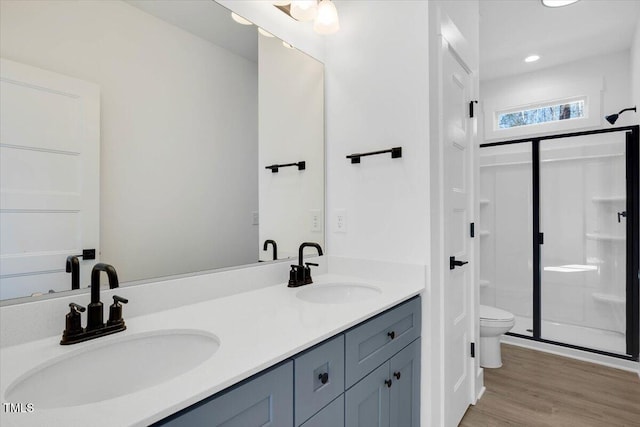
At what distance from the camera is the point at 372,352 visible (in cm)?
117

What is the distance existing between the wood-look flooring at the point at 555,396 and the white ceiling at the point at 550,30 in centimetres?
262

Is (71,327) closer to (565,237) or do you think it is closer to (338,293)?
(338,293)

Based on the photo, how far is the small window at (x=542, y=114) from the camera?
328 centimetres

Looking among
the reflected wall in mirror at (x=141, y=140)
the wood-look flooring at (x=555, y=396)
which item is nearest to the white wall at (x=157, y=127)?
the reflected wall in mirror at (x=141, y=140)

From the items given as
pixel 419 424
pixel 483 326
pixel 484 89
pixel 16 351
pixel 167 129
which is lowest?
pixel 419 424

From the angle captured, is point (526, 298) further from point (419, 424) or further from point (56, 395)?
point (56, 395)

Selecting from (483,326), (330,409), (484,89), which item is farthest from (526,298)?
(330,409)

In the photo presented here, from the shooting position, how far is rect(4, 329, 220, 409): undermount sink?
74 cm

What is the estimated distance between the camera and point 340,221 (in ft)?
5.97

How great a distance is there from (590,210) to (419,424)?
9.13 feet

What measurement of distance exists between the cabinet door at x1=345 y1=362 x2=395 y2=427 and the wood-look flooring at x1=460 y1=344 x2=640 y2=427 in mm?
958

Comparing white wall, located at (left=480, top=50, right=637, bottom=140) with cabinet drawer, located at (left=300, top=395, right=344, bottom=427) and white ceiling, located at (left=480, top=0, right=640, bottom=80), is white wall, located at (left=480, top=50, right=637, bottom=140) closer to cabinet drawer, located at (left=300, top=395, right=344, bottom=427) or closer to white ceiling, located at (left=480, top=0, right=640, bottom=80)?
white ceiling, located at (left=480, top=0, right=640, bottom=80)

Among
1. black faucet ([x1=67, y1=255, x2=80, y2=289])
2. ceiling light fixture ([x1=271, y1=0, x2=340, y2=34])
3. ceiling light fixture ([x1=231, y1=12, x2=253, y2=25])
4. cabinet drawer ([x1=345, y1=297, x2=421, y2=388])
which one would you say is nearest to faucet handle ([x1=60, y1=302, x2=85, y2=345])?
black faucet ([x1=67, y1=255, x2=80, y2=289])

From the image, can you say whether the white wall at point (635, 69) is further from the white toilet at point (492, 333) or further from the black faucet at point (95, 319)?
the black faucet at point (95, 319)
